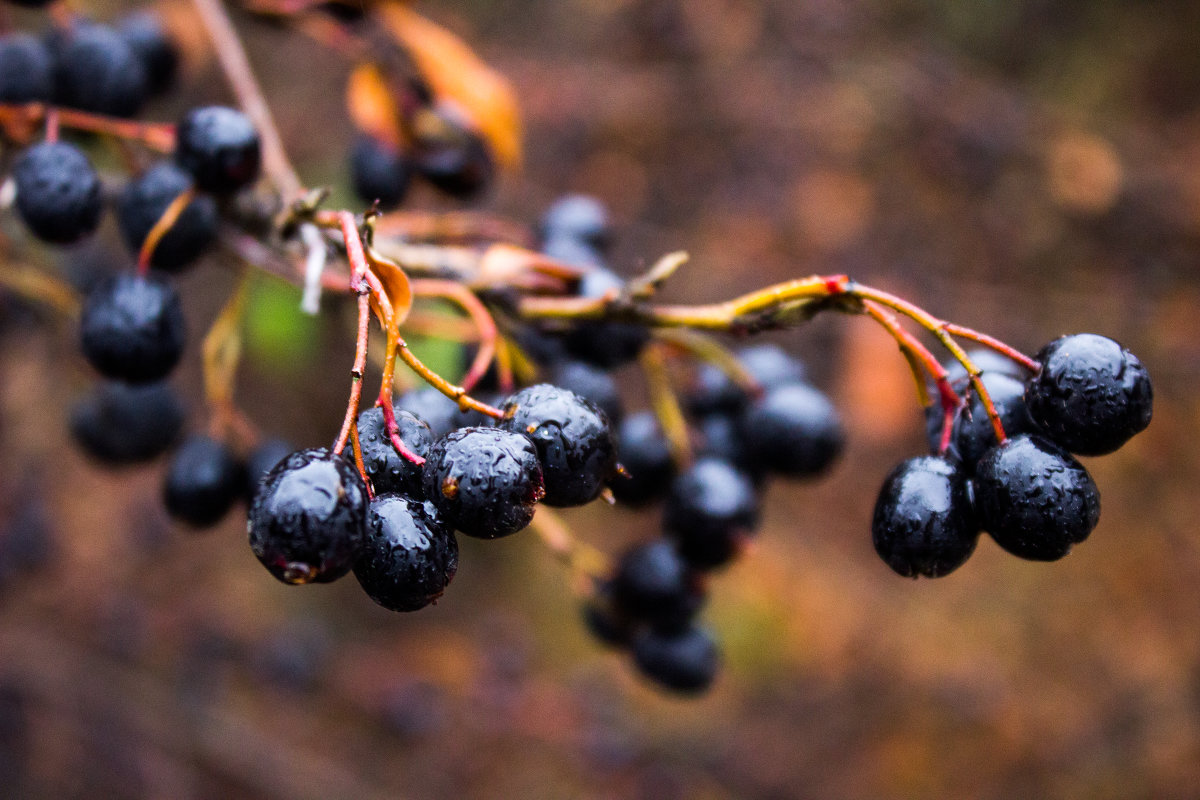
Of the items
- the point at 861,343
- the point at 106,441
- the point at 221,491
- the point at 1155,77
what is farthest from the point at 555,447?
the point at 1155,77

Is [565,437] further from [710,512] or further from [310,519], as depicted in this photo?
[710,512]

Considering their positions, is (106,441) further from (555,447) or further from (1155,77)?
(1155,77)

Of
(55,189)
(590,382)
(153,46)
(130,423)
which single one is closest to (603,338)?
(590,382)

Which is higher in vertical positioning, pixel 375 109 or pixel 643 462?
pixel 375 109

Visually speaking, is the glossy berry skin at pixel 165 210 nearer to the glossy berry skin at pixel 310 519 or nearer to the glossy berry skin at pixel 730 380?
the glossy berry skin at pixel 310 519

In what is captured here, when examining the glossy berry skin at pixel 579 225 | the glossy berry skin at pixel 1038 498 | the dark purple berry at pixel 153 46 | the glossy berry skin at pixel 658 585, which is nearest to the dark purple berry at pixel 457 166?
the glossy berry skin at pixel 579 225

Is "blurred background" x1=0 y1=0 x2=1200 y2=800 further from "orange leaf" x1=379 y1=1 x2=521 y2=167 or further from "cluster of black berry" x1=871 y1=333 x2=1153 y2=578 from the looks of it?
"cluster of black berry" x1=871 y1=333 x2=1153 y2=578
